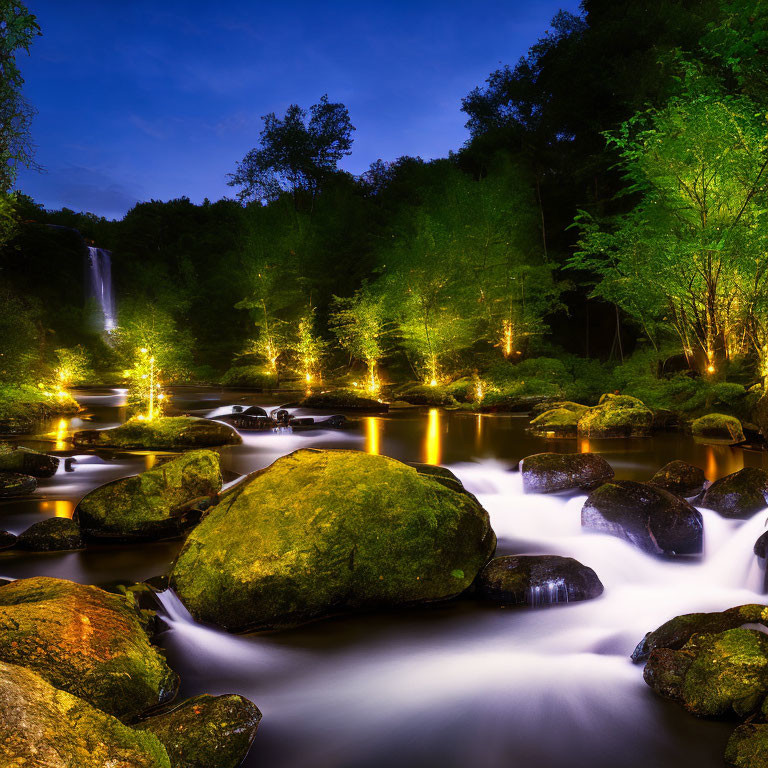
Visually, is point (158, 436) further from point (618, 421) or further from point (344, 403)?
point (618, 421)

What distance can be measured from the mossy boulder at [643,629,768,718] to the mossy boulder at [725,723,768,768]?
0.20 metres

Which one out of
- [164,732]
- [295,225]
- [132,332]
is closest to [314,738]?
[164,732]

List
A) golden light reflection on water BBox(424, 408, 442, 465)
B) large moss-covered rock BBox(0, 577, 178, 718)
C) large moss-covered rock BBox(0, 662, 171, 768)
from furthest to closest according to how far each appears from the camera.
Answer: golden light reflection on water BBox(424, 408, 442, 465) < large moss-covered rock BBox(0, 577, 178, 718) < large moss-covered rock BBox(0, 662, 171, 768)

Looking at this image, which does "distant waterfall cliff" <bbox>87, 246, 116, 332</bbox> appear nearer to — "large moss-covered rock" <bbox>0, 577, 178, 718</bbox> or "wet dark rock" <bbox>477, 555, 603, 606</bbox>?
"large moss-covered rock" <bbox>0, 577, 178, 718</bbox>

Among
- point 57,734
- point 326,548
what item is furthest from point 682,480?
point 57,734

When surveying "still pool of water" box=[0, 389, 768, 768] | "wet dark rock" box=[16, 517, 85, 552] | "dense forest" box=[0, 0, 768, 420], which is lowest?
"still pool of water" box=[0, 389, 768, 768]

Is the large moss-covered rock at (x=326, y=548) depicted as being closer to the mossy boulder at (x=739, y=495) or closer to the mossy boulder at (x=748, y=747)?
the mossy boulder at (x=748, y=747)

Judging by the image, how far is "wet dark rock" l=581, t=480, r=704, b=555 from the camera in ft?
19.2

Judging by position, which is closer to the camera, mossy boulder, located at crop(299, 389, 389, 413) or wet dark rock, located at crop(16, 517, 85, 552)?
wet dark rock, located at crop(16, 517, 85, 552)

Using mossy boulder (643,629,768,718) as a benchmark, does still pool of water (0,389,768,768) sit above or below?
below

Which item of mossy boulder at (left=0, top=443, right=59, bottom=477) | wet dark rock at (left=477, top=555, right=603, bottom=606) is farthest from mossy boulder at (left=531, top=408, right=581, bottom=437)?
mossy boulder at (left=0, top=443, right=59, bottom=477)

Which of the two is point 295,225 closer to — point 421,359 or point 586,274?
point 421,359

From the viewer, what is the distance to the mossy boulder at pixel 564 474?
8047 mm

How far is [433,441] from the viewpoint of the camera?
13547 millimetres
